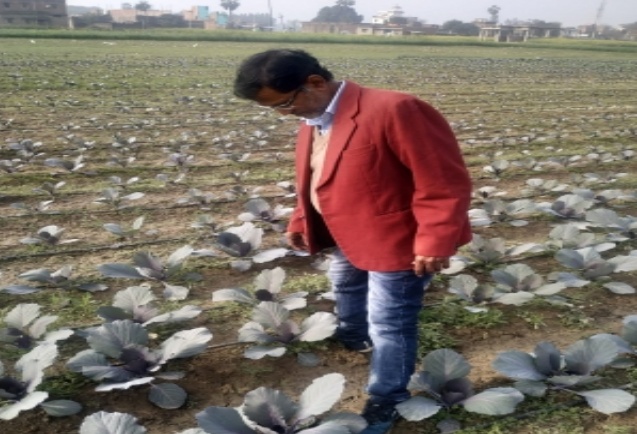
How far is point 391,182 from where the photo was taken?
6.48 ft

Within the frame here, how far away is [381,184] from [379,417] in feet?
2.79

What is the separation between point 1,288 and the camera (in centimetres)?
301

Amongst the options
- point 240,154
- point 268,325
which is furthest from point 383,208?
point 240,154

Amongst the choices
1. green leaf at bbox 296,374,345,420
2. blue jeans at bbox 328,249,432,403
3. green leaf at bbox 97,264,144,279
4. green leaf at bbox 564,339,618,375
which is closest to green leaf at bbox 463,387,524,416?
blue jeans at bbox 328,249,432,403

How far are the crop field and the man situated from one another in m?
0.22

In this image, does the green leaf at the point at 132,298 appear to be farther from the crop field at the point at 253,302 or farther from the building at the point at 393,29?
the building at the point at 393,29

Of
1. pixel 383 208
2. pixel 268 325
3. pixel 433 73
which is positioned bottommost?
pixel 433 73

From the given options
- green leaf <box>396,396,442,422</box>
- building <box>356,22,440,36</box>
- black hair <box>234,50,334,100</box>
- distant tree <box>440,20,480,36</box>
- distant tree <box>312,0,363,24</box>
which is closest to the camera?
black hair <box>234,50,334,100</box>

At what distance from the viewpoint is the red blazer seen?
6.10ft

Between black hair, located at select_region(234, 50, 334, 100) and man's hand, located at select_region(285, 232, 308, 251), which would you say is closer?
black hair, located at select_region(234, 50, 334, 100)

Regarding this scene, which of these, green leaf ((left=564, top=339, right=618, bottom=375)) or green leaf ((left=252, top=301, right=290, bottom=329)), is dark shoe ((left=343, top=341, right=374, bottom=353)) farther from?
green leaf ((left=564, top=339, right=618, bottom=375))

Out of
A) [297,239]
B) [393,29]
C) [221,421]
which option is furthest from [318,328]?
[393,29]

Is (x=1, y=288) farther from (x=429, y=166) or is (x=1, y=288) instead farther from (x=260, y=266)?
(x=429, y=166)

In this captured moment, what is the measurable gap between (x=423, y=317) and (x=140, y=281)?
64.2 inches
